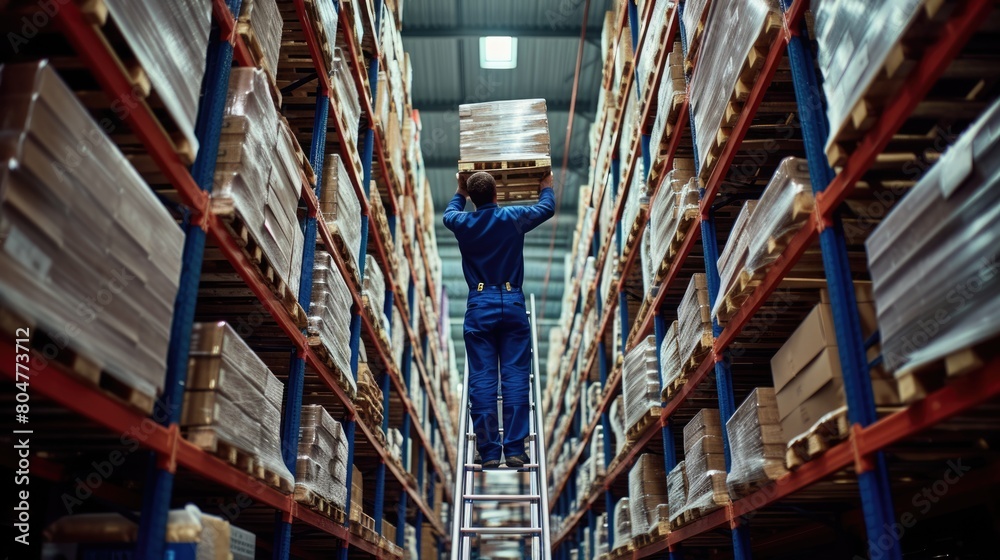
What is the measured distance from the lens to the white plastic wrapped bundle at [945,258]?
2.29 metres

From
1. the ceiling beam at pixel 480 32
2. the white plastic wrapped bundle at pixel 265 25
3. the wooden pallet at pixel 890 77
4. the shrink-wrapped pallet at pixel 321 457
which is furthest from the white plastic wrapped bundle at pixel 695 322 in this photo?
the ceiling beam at pixel 480 32

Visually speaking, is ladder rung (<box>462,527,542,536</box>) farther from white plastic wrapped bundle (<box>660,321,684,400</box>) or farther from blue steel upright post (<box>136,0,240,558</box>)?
blue steel upright post (<box>136,0,240,558</box>)

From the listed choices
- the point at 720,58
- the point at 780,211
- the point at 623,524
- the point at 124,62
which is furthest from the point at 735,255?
the point at 623,524

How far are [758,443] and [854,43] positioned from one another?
223cm

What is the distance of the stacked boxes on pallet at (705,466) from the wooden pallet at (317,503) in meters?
2.61

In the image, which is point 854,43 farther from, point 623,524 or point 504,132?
point 623,524

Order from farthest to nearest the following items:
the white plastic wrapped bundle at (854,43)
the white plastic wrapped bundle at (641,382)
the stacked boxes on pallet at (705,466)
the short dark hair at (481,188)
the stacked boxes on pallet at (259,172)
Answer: the white plastic wrapped bundle at (641,382) → the short dark hair at (481,188) → the stacked boxes on pallet at (705,466) → the stacked boxes on pallet at (259,172) → the white plastic wrapped bundle at (854,43)

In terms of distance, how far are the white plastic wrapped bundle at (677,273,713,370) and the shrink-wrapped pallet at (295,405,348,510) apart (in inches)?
109

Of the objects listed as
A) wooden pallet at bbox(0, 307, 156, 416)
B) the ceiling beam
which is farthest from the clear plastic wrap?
the ceiling beam

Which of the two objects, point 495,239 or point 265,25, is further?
point 495,239

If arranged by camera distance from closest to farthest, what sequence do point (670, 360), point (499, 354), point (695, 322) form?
point (695, 322)
point (499, 354)
point (670, 360)

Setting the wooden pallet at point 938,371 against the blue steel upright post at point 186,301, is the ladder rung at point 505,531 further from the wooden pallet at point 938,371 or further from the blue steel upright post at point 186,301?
the wooden pallet at point 938,371

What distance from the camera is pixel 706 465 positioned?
525cm

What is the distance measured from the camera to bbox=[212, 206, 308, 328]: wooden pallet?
3689 millimetres
